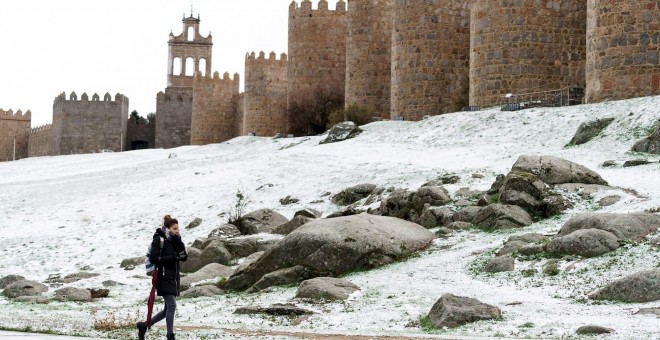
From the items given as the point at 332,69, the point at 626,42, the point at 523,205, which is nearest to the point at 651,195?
the point at 523,205

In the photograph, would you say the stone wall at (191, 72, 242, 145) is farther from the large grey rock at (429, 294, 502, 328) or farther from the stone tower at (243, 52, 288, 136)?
the large grey rock at (429, 294, 502, 328)

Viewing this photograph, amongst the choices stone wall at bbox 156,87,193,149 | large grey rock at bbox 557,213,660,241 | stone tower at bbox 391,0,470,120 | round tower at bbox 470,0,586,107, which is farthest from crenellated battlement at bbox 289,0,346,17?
large grey rock at bbox 557,213,660,241

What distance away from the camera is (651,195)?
18453 mm

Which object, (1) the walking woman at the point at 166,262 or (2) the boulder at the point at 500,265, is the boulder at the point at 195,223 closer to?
(2) the boulder at the point at 500,265

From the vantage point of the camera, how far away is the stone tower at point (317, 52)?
46.7 m

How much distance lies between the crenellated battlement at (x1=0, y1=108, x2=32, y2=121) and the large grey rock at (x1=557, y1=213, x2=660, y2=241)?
64.6 meters

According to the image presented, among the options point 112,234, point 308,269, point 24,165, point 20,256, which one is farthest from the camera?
point 24,165

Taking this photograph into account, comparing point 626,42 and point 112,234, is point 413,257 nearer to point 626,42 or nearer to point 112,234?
point 112,234

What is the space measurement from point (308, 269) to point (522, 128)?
11.9 m

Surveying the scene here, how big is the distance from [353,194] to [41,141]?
177 ft

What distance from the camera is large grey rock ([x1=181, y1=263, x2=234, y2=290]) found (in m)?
17.9

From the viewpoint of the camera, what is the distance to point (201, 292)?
16.8m

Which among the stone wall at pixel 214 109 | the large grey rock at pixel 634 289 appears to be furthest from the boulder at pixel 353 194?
the stone wall at pixel 214 109

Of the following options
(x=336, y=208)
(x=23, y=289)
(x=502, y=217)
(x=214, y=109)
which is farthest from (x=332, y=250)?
(x=214, y=109)
